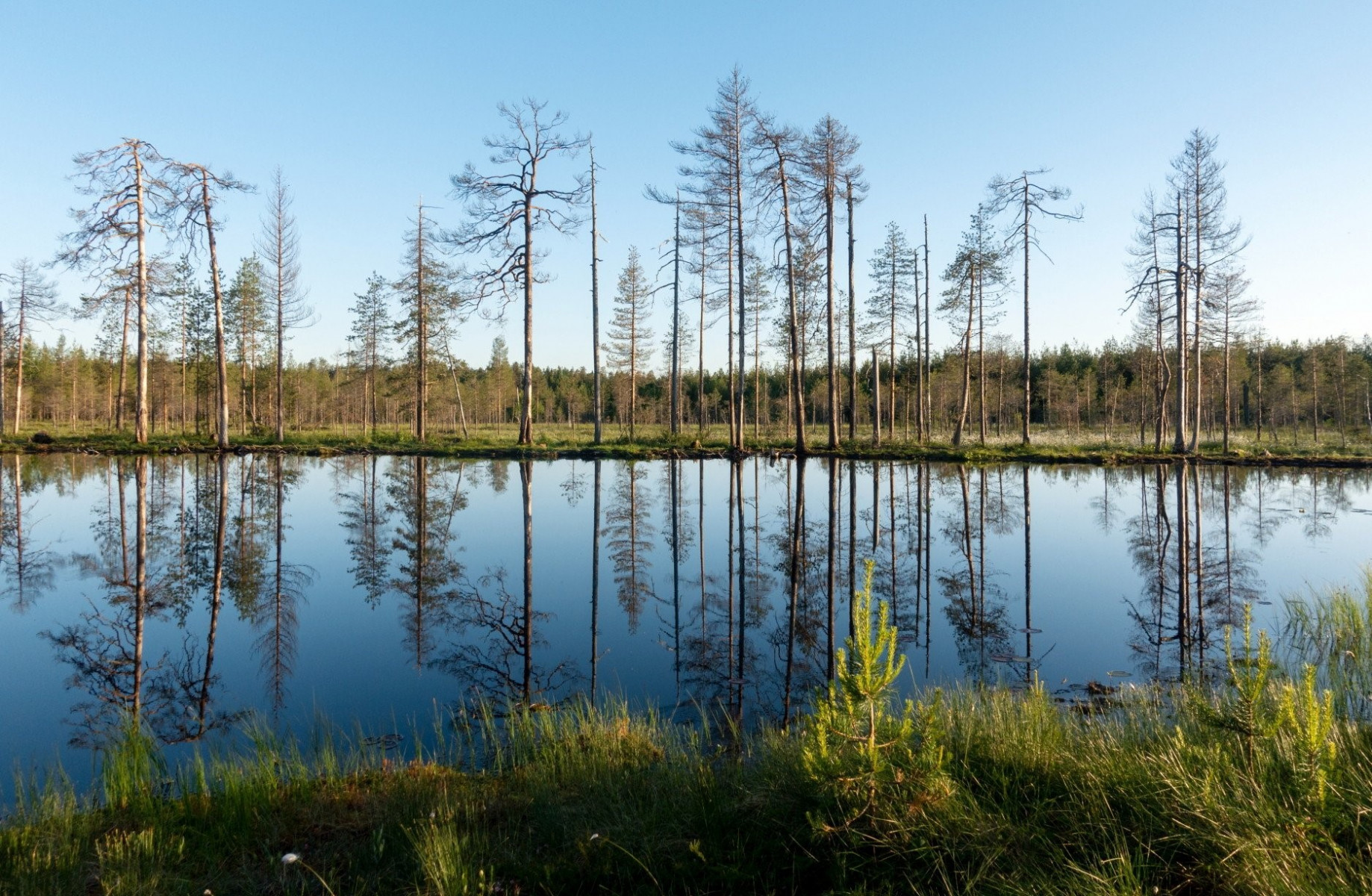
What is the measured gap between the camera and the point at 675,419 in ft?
115

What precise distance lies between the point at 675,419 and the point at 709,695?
29.4 m

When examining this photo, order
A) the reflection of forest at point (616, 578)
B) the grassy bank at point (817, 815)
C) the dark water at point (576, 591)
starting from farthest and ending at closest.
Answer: the reflection of forest at point (616, 578)
the dark water at point (576, 591)
the grassy bank at point (817, 815)

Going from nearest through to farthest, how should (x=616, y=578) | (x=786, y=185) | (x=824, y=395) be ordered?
(x=616, y=578) → (x=786, y=185) → (x=824, y=395)

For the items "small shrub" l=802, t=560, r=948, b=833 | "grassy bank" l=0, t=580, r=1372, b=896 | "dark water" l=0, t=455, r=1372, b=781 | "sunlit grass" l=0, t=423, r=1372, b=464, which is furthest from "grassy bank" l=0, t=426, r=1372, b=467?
"small shrub" l=802, t=560, r=948, b=833

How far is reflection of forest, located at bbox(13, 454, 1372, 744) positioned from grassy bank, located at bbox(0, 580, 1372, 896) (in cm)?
152

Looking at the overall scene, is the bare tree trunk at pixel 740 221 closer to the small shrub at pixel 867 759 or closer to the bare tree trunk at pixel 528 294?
the bare tree trunk at pixel 528 294

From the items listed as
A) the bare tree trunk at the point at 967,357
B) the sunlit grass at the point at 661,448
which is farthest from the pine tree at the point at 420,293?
the bare tree trunk at the point at 967,357

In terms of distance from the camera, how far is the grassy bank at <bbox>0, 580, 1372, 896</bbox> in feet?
9.15

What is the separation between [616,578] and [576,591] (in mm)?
927

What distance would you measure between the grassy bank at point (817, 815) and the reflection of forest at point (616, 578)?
152 centimetres

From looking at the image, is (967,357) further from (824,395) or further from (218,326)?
(824,395)

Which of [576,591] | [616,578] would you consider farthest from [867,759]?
[616,578]

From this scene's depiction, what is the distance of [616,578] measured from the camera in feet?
33.0

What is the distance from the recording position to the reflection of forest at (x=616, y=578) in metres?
6.32
